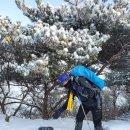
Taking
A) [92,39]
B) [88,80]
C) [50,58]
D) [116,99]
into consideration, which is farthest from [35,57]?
[116,99]

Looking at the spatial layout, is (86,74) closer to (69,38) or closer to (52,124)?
(69,38)

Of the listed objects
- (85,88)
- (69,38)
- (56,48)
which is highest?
(69,38)

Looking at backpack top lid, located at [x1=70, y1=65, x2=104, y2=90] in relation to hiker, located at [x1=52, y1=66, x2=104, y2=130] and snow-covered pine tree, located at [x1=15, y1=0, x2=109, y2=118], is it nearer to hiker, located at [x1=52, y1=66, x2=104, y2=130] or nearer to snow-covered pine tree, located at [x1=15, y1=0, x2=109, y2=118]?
hiker, located at [x1=52, y1=66, x2=104, y2=130]

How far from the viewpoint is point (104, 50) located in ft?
35.1

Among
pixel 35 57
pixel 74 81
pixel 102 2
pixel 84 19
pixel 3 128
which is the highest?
pixel 102 2

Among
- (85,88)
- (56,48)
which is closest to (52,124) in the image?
(56,48)

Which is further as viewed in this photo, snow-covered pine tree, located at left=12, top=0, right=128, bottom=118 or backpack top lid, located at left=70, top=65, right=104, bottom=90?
snow-covered pine tree, located at left=12, top=0, right=128, bottom=118

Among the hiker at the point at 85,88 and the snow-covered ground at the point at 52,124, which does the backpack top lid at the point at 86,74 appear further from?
the snow-covered ground at the point at 52,124

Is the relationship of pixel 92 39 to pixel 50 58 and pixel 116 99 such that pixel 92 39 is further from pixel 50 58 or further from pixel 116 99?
pixel 116 99

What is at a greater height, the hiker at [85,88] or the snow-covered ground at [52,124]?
the hiker at [85,88]

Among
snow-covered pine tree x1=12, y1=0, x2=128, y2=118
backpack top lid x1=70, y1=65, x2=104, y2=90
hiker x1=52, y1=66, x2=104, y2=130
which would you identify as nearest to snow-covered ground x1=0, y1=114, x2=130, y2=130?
hiker x1=52, y1=66, x2=104, y2=130

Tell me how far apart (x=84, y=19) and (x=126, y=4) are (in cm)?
192

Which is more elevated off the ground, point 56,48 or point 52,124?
point 56,48

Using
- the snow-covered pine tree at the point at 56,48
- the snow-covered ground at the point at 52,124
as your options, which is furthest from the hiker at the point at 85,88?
the snow-covered pine tree at the point at 56,48
